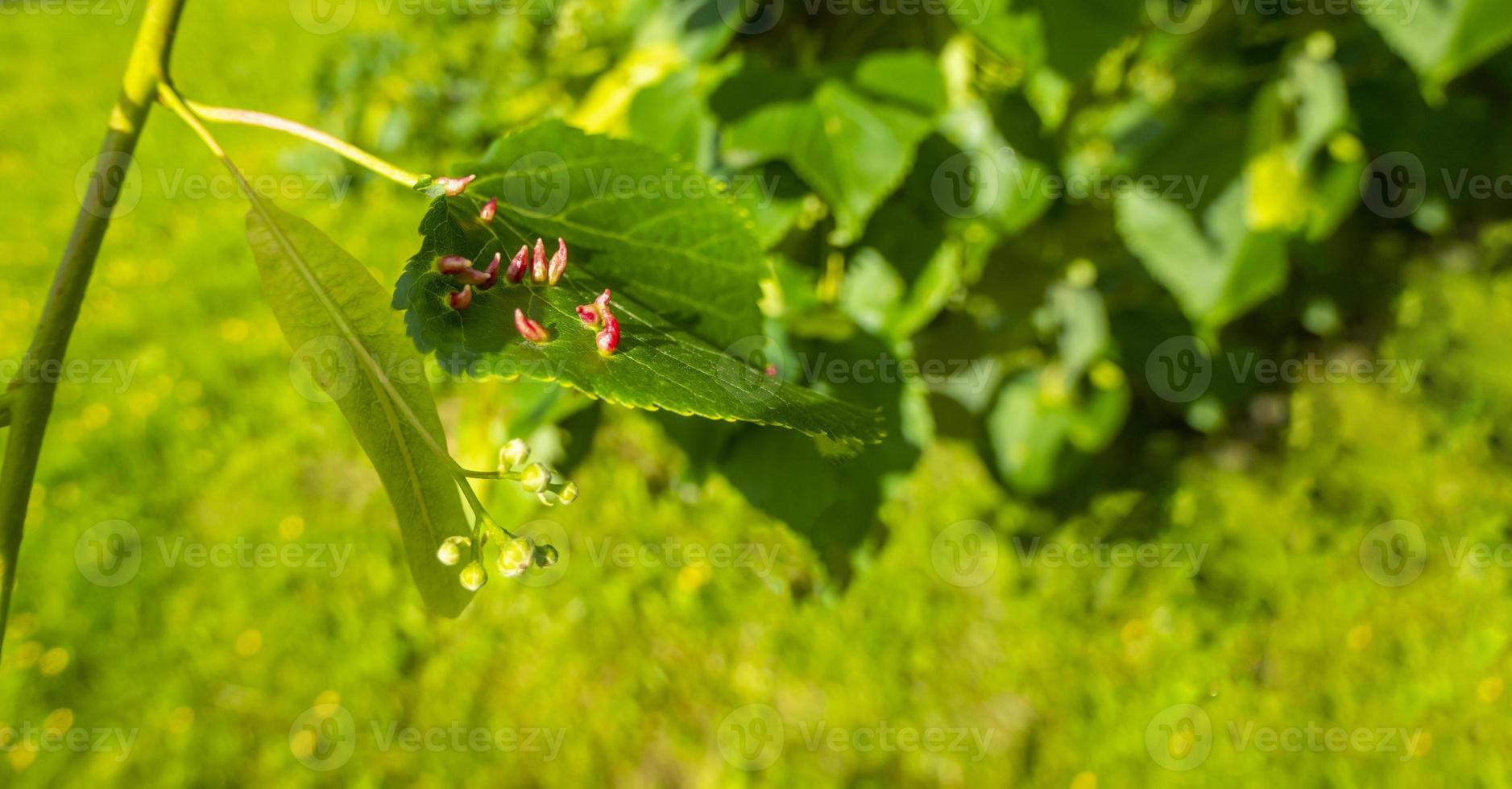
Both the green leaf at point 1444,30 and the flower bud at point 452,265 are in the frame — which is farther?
the green leaf at point 1444,30

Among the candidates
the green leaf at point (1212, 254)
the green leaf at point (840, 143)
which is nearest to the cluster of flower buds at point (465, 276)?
the green leaf at point (840, 143)

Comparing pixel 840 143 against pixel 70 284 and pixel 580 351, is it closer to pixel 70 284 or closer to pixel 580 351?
pixel 580 351

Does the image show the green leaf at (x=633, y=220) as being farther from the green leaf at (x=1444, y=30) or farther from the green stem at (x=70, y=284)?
the green leaf at (x=1444, y=30)

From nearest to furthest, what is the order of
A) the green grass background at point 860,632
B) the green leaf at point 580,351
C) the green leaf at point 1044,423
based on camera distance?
the green leaf at point 580,351
the green leaf at point 1044,423
the green grass background at point 860,632

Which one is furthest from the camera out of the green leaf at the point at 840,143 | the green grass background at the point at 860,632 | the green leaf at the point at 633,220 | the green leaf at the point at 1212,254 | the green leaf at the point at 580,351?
the green grass background at the point at 860,632

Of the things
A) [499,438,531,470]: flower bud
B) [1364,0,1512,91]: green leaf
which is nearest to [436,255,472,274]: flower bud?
[499,438,531,470]: flower bud

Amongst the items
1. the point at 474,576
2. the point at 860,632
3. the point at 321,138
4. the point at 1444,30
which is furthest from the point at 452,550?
the point at 860,632
